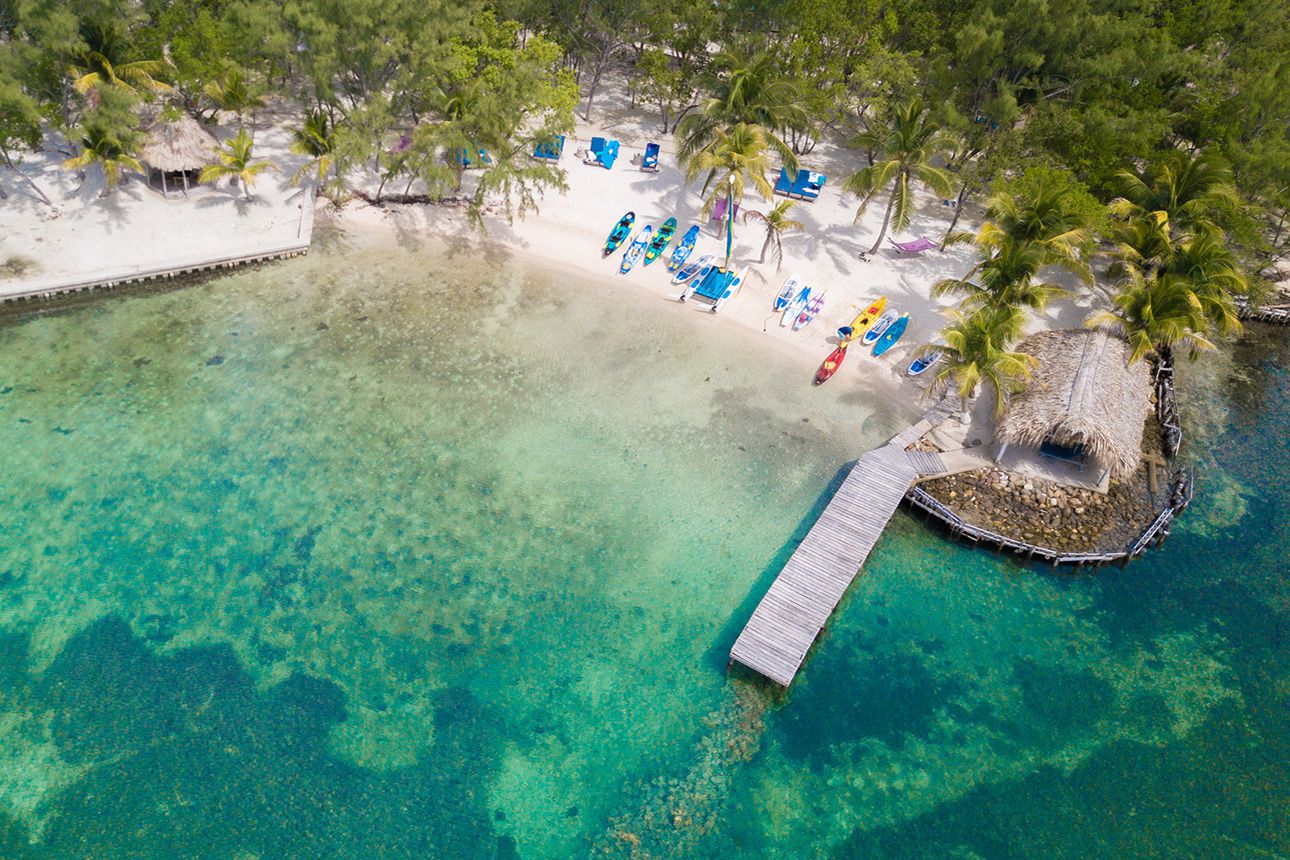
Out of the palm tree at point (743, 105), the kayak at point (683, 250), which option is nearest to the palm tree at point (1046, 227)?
the palm tree at point (743, 105)

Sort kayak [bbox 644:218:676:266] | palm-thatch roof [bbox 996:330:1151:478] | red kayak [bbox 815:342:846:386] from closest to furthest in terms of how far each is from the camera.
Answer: palm-thatch roof [bbox 996:330:1151:478] < red kayak [bbox 815:342:846:386] < kayak [bbox 644:218:676:266]

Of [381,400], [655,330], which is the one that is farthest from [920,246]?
[381,400]

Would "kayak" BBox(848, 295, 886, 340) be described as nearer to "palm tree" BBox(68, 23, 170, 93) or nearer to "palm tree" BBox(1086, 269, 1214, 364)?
Answer: "palm tree" BBox(1086, 269, 1214, 364)

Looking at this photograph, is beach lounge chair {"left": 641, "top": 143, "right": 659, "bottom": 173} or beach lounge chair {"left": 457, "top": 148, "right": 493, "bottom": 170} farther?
beach lounge chair {"left": 641, "top": 143, "right": 659, "bottom": 173}

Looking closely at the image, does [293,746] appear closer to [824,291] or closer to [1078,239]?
[824,291]

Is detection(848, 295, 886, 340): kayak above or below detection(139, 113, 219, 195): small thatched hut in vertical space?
above

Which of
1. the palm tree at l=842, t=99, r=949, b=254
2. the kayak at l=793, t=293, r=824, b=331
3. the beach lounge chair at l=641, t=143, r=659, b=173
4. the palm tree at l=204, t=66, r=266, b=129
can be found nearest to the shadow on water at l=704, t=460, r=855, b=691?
the kayak at l=793, t=293, r=824, b=331
